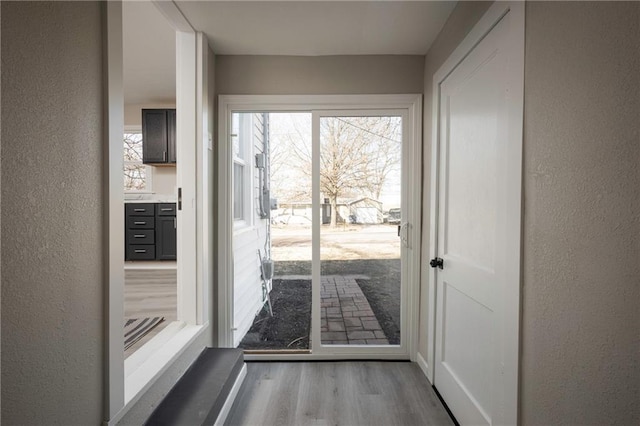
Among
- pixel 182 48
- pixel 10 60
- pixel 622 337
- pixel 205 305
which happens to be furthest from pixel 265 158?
pixel 622 337

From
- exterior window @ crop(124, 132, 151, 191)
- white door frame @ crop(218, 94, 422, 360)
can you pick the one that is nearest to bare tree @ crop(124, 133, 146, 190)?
exterior window @ crop(124, 132, 151, 191)

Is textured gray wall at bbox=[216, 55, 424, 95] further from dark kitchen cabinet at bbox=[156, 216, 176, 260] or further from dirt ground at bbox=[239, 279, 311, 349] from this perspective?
dark kitchen cabinet at bbox=[156, 216, 176, 260]

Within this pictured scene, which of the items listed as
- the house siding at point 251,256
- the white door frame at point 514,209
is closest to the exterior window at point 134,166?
the house siding at point 251,256

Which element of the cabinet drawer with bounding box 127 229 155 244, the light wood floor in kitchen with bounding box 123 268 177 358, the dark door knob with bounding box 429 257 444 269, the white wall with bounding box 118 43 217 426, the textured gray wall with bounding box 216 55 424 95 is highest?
the textured gray wall with bounding box 216 55 424 95

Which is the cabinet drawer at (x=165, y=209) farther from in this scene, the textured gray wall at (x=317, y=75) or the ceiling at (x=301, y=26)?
the textured gray wall at (x=317, y=75)

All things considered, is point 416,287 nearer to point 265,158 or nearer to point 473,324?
point 473,324

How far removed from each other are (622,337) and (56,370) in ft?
5.21

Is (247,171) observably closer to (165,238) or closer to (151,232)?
(165,238)

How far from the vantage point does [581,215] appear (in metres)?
1.03

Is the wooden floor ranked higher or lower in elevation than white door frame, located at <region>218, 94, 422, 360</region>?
lower

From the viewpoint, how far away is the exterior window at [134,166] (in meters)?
5.54

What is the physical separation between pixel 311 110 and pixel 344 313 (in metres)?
1.67

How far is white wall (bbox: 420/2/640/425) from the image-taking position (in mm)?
870

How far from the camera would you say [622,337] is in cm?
88
